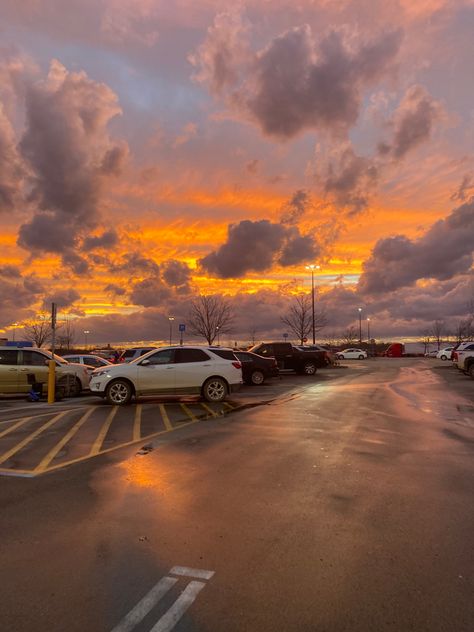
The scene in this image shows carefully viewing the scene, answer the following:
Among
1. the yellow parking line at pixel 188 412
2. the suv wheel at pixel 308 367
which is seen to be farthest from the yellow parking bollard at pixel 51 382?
the suv wheel at pixel 308 367

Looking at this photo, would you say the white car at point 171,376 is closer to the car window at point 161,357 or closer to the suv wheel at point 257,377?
the car window at point 161,357

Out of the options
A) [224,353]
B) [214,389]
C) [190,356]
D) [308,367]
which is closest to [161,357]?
[190,356]

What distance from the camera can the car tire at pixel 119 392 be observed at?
14.0 m

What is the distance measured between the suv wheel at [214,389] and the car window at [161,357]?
1285mm

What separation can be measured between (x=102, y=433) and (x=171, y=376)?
4774mm

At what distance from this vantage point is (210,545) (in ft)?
13.6

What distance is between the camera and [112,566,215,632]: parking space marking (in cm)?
300

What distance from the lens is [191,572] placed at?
12.0 feet

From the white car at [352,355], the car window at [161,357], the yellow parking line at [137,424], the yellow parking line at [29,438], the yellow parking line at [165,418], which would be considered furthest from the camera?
the white car at [352,355]

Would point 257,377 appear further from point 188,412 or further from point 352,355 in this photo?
point 352,355

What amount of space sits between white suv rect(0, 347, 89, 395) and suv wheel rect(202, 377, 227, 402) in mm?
5684

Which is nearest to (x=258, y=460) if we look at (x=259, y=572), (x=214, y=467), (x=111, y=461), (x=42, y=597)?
(x=214, y=467)

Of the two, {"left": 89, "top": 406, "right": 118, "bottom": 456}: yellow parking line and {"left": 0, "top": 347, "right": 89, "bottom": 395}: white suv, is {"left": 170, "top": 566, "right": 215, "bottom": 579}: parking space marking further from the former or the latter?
{"left": 0, "top": 347, "right": 89, "bottom": 395}: white suv

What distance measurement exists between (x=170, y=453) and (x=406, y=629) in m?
5.25
